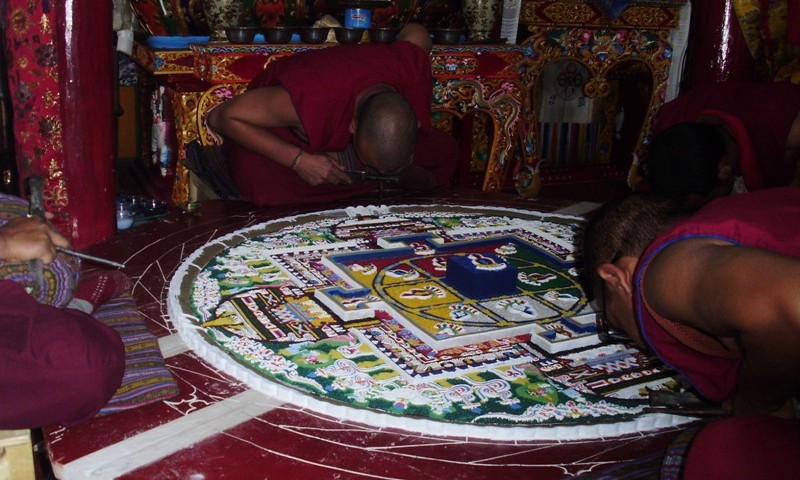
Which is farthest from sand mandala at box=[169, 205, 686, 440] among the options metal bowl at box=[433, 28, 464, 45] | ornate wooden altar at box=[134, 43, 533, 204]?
metal bowl at box=[433, 28, 464, 45]

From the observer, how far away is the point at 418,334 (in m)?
1.88

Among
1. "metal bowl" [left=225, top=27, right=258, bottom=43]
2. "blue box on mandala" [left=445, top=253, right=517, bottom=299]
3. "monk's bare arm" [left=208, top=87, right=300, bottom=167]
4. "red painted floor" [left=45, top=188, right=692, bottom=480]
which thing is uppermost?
"metal bowl" [left=225, top=27, right=258, bottom=43]

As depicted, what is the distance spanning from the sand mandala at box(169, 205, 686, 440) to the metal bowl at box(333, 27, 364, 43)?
1.52 m

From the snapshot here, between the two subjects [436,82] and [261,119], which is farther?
[436,82]

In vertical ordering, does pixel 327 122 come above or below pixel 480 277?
above

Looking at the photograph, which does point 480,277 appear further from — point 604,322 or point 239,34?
point 239,34

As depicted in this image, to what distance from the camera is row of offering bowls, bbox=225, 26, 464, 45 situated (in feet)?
12.1

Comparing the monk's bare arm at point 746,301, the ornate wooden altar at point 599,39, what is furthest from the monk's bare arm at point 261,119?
the monk's bare arm at point 746,301

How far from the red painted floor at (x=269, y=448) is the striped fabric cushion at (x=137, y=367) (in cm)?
2

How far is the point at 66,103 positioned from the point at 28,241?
98 centimetres

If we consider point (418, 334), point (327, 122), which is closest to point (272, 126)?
point (327, 122)

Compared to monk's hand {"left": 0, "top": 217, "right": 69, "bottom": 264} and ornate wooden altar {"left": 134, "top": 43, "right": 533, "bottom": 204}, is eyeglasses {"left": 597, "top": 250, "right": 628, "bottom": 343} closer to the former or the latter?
monk's hand {"left": 0, "top": 217, "right": 69, "bottom": 264}

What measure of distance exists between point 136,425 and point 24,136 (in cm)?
131

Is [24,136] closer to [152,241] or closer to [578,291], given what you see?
[152,241]
